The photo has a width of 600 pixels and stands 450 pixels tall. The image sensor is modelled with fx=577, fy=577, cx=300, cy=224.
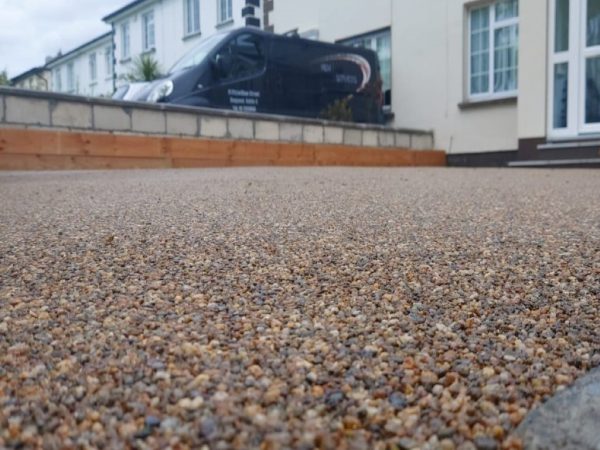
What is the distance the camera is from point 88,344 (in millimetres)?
1064

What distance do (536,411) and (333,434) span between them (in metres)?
0.32

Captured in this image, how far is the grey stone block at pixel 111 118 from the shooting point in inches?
210

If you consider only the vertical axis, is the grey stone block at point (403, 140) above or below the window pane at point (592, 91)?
below

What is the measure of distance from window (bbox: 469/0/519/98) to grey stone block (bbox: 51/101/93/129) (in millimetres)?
5688

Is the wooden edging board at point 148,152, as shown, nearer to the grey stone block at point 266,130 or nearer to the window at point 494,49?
the grey stone block at point 266,130

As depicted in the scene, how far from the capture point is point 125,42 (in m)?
19.1

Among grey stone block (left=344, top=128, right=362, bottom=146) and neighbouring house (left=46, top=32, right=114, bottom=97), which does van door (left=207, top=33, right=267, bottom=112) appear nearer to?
grey stone block (left=344, top=128, right=362, bottom=146)

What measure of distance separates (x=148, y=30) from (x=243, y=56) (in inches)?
466

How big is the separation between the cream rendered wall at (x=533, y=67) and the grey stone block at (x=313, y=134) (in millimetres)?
2507

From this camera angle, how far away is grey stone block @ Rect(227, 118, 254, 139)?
241 inches

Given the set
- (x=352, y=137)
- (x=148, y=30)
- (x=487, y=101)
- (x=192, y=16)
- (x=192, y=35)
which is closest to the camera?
(x=352, y=137)

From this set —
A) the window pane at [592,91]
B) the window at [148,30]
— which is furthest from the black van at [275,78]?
the window at [148,30]

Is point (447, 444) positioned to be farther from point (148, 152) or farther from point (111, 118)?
point (111, 118)

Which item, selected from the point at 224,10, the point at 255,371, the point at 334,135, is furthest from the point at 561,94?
the point at 224,10
